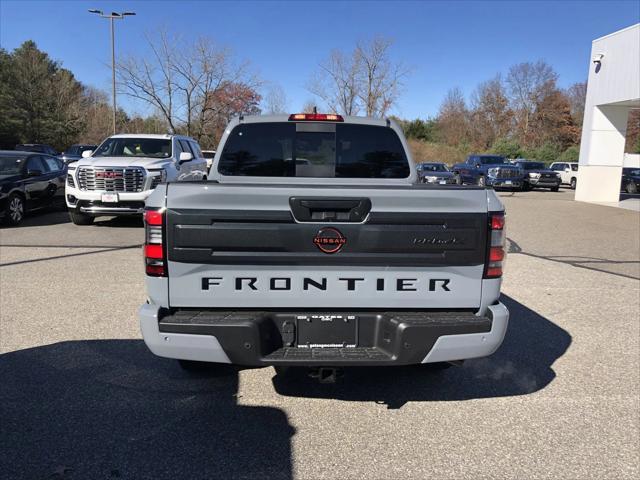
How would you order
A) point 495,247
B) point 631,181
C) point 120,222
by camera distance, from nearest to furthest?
point 495,247
point 120,222
point 631,181

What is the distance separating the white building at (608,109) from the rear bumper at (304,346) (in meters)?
18.5

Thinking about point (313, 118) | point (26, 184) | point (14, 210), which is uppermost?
point (313, 118)

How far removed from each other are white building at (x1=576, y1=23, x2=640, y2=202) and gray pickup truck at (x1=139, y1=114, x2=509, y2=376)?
18384 mm

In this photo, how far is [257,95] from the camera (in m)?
44.4

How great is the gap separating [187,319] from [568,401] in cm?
284

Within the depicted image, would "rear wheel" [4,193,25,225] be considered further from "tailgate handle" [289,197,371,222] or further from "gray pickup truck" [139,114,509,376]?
"tailgate handle" [289,197,371,222]

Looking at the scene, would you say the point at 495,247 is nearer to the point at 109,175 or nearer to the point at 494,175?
the point at 109,175

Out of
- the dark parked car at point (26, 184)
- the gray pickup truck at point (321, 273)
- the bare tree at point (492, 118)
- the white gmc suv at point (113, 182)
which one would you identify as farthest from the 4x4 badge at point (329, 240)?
the bare tree at point (492, 118)

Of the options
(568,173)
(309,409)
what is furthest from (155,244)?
(568,173)

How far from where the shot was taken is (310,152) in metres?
4.36

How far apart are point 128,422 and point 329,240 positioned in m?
1.81

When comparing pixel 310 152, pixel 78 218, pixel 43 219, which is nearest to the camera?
pixel 310 152

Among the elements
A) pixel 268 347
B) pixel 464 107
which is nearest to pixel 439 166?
pixel 268 347

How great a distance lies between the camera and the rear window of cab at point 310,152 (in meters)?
4.33
